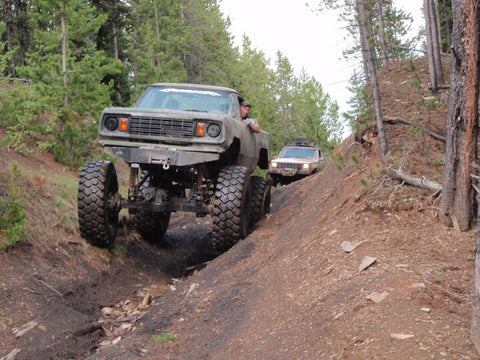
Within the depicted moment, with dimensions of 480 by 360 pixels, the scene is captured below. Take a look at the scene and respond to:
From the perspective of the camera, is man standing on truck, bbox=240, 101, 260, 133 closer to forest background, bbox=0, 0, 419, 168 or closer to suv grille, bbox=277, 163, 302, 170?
Answer: forest background, bbox=0, 0, 419, 168

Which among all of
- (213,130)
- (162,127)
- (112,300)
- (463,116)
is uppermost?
(162,127)

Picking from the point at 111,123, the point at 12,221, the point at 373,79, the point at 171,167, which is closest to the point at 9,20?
the point at 111,123

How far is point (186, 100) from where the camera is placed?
8586 millimetres

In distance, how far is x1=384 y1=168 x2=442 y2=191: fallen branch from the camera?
6.11m

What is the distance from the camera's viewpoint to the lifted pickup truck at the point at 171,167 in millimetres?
7129

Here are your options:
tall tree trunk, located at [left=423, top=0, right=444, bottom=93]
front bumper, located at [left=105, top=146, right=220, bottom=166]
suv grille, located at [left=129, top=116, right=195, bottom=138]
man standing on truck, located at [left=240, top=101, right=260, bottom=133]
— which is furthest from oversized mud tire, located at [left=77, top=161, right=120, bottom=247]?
tall tree trunk, located at [left=423, top=0, right=444, bottom=93]

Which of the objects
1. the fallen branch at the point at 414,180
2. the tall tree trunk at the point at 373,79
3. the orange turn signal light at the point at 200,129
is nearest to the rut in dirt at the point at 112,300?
the orange turn signal light at the point at 200,129

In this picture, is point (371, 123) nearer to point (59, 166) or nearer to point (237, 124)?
point (237, 124)

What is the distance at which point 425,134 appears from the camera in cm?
754

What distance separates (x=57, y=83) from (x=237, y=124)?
6.93 meters

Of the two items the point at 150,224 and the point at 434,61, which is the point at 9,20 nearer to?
the point at 150,224

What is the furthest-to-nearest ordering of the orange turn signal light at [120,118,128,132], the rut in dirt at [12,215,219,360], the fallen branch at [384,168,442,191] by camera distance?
1. the orange turn signal light at [120,118,128,132]
2. the fallen branch at [384,168,442,191]
3. the rut in dirt at [12,215,219,360]

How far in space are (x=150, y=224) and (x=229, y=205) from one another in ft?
9.51

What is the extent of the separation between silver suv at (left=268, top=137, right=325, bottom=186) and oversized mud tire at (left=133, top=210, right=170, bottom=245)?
868 cm
